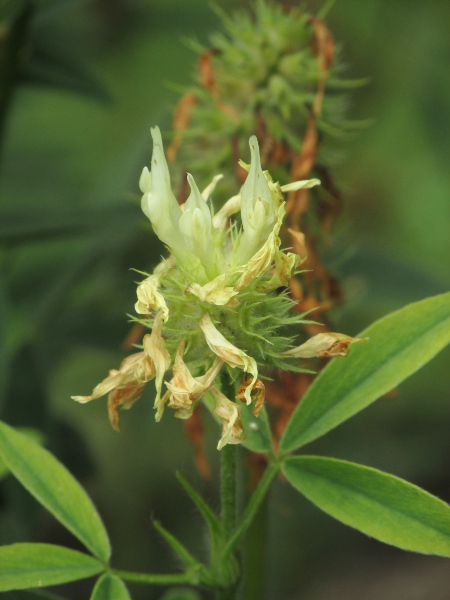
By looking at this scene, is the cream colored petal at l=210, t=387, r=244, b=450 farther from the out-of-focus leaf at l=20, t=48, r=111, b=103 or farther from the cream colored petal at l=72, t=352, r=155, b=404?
the out-of-focus leaf at l=20, t=48, r=111, b=103

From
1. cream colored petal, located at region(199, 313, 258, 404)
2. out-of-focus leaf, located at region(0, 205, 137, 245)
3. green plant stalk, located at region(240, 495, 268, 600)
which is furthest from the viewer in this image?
out-of-focus leaf, located at region(0, 205, 137, 245)

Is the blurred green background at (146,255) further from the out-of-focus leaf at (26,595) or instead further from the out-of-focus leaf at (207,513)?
the out-of-focus leaf at (207,513)

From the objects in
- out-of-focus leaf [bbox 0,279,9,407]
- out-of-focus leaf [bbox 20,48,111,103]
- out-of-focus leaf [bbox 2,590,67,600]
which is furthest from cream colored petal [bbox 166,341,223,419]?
out-of-focus leaf [bbox 20,48,111,103]

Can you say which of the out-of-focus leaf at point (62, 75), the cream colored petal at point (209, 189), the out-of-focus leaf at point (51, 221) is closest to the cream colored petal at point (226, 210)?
the cream colored petal at point (209, 189)

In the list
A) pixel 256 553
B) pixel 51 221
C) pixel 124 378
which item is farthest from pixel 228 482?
pixel 51 221

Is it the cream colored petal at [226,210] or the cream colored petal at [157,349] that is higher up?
the cream colored petal at [226,210]

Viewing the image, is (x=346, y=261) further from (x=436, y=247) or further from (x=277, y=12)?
(x=436, y=247)
